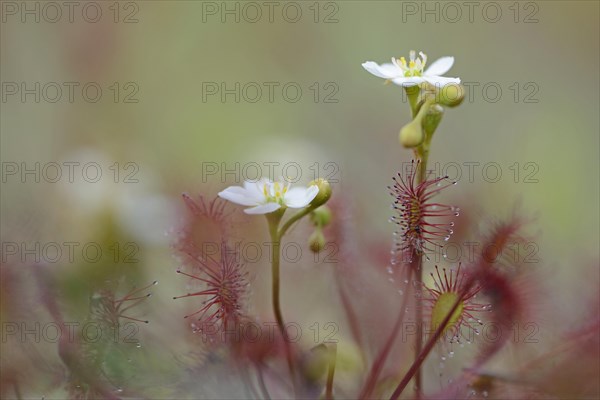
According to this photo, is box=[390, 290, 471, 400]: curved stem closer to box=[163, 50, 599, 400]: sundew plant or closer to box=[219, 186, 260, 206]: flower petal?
box=[163, 50, 599, 400]: sundew plant

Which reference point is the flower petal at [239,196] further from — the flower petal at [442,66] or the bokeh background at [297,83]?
the bokeh background at [297,83]

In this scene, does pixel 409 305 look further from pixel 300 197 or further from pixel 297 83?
pixel 297 83

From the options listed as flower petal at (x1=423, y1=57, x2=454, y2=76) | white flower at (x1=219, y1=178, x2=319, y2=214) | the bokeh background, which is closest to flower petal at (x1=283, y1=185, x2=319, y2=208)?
white flower at (x1=219, y1=178, x2=319, y2=214)

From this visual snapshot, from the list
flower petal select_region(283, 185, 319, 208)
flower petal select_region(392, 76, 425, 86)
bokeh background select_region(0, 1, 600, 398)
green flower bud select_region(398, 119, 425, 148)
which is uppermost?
bokeh background select_region(0, 1, 600, 398)

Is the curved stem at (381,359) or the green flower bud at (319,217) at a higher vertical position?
the green flower bud at (319,217)

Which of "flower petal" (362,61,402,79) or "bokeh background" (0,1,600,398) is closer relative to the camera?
"flower petal" (362,61,402,79)

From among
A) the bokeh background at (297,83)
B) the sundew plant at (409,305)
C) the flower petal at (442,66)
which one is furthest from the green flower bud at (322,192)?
the bokeh background at (297,83)

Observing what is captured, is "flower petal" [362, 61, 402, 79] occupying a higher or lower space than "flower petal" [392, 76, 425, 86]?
higher
